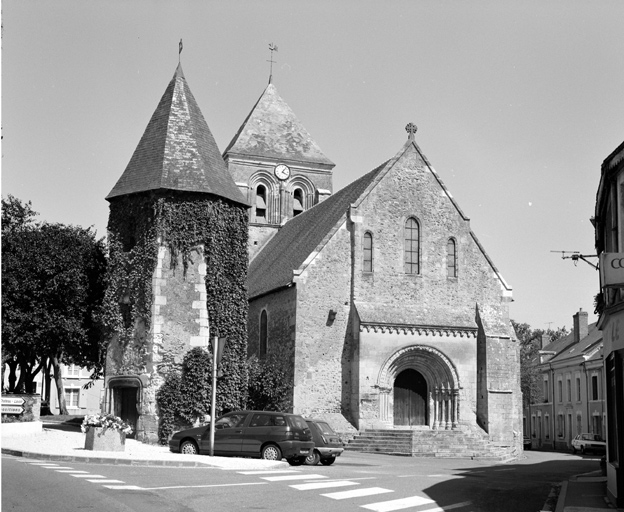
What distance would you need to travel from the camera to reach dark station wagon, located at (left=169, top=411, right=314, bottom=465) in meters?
20.5

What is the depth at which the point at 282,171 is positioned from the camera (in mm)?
50125

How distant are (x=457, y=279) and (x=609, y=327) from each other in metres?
20.6

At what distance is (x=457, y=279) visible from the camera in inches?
1363

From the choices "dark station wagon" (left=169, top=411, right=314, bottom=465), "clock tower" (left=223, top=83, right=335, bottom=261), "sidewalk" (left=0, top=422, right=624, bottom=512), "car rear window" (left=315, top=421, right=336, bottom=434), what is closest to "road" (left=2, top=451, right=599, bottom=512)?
"sidewalk" (left=0, top=422, right=624, bottom=512)

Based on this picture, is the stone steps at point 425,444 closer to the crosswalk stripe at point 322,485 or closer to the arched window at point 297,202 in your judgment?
the crosswalk stripe at point 322,485

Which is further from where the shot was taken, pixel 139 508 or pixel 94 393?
pixel 94 393

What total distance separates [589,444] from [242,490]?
3701 cm

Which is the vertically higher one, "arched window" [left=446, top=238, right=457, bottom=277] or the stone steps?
"arched window" [left=446, top=238, right=457, bottom=277]

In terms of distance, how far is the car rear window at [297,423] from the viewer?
2078 cm

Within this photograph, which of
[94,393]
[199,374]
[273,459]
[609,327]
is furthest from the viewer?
[94,393]

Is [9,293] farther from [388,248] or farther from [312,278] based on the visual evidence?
[388,248]

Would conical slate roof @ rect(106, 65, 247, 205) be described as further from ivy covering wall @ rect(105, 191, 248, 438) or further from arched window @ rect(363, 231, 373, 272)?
arched window @ rect(363, 231, 373, 272)

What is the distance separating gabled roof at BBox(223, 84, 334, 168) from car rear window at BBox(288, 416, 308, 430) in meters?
29.8

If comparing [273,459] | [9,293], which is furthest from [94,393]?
[273,459]
